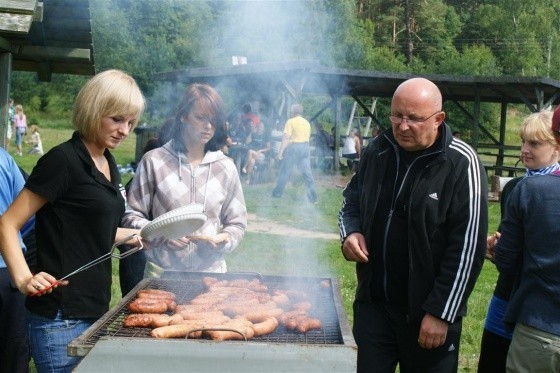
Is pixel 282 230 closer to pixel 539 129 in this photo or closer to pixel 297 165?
pixel 297 165

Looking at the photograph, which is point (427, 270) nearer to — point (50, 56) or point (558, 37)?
point (50, 56)

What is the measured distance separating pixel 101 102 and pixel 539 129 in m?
2.44

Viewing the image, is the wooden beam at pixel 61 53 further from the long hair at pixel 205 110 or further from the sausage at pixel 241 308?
the sausage at pixel 241 308

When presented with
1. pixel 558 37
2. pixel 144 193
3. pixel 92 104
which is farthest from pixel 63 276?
pixel 558 37

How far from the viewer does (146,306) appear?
3.28 metres

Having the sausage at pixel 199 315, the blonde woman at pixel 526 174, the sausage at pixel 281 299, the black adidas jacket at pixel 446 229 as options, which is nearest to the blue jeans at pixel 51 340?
the sausage at pixel 199 315

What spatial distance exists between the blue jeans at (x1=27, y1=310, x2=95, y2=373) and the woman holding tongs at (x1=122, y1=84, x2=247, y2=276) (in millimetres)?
950

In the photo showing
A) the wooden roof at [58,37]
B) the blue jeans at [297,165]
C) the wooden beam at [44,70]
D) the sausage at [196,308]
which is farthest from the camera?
the blue jeans at [297,165]

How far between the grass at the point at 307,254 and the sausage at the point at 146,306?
67.2 inches

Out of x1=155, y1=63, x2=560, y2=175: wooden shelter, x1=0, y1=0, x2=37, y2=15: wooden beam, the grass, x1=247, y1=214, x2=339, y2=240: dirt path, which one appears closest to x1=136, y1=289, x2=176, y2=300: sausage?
the grass

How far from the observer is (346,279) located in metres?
7.84

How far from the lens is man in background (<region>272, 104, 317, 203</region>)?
47.7ft

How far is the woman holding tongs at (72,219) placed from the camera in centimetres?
285

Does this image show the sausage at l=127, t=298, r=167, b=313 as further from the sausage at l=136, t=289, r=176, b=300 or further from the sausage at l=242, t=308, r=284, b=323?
the sausage at l=242, t=308, r=284, b=323
